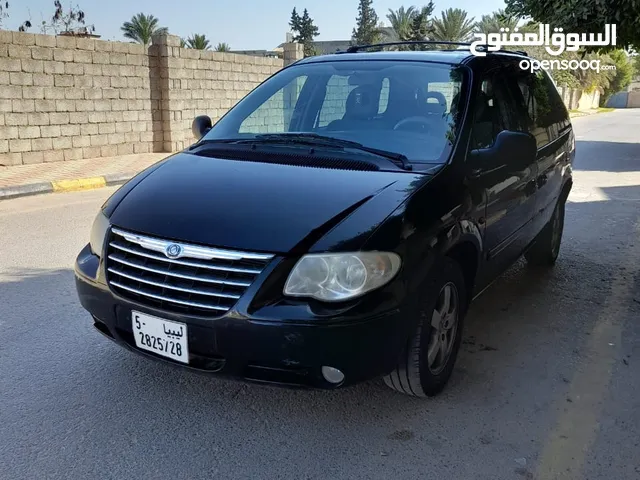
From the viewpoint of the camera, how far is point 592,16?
28.0 feet

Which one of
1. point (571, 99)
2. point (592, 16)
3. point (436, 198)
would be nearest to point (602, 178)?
point (592, 16)

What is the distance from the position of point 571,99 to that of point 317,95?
43888 millimetres

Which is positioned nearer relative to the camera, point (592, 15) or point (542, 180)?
point (542, 180)

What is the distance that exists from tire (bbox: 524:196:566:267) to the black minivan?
1.20m

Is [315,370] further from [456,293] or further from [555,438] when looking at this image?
[555,438]

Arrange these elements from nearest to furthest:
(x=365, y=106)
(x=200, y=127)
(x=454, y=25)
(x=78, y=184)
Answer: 1. (x=365, y=106)
2. (x=200, y=127)
3. (x=78, y=184)
4. (x=454, y=25)

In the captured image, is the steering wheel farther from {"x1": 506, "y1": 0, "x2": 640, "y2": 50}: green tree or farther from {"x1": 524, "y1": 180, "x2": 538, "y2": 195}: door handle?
{"x1": 506, "y1": 0, "x2": 640, "y2": 50}: green tree

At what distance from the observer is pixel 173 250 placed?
100 inches

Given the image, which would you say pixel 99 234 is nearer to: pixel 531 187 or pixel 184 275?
pixel 184 275

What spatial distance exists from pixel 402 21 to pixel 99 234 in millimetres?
49065

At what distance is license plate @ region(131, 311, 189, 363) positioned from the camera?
2.55 metres

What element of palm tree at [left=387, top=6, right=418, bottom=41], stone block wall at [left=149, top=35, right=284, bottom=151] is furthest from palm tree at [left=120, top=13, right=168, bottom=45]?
stone block wall at [left=149, top=35, right=284, bottom=151]

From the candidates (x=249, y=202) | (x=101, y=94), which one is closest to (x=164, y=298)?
(x=249, y=202)

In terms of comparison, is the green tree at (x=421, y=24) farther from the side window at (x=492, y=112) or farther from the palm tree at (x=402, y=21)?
the side window at (x=492, y=112)
